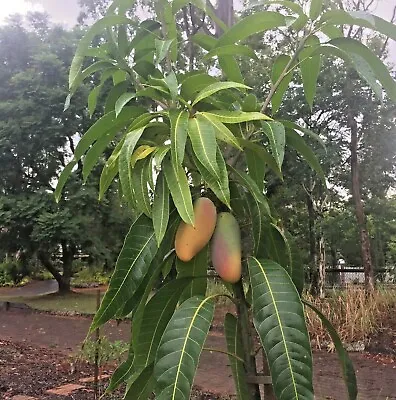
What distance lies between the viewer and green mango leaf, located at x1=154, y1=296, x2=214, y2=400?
805 millimetres

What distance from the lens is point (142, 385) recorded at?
102 cm

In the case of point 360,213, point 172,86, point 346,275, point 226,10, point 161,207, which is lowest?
point 346,275

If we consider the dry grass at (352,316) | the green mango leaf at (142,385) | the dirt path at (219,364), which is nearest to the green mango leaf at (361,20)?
the green mango leaf at (142,385)

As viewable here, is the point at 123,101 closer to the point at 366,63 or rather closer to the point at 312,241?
the point at 366,63

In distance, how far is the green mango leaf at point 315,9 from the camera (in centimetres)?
95

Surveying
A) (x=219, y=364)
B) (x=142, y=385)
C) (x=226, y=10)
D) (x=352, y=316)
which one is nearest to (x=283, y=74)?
(x=142, y=385)

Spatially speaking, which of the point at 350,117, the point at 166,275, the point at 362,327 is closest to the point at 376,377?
the point at 362,327

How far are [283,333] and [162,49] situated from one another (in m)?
0.56

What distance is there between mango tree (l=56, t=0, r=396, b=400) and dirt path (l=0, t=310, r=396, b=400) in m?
3.38

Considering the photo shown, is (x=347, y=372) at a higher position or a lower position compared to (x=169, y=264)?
lower

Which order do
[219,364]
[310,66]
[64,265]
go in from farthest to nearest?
[64,265] → [219,364] → [310,66]

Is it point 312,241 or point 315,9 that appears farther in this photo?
point 312,241

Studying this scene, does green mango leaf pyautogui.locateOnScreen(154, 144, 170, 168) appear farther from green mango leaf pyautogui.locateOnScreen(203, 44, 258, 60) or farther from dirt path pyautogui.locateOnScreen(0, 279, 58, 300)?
dirt path pyautogui.locateOnScreen(0, 279, 58, 300)

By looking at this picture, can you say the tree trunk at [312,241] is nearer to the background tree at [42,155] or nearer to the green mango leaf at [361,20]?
the background tree at [42,155]
